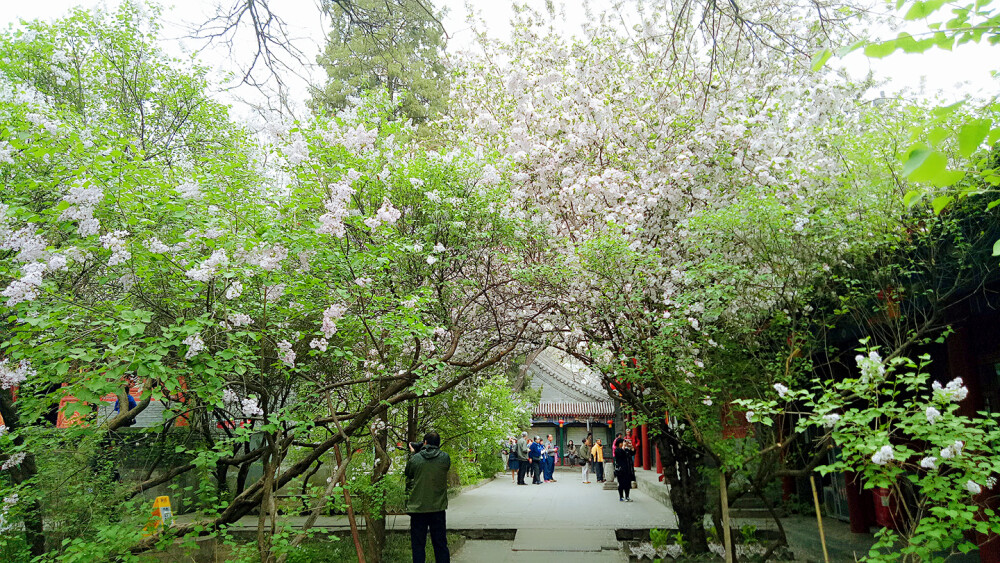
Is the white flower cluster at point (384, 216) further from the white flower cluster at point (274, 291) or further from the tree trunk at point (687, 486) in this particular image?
the tree trunk at point (687, 486)

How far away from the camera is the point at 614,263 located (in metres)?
6.84

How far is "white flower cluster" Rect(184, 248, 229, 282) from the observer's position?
4746 mm

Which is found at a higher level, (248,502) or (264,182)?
(264,182)

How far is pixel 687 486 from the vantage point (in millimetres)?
9102

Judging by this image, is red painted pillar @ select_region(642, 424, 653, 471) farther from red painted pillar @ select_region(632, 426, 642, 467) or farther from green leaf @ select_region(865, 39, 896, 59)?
green leaf @ select_region(865, 39, 896, 59)

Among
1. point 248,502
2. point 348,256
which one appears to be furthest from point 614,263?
point 248,502

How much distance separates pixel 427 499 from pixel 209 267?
156 inches

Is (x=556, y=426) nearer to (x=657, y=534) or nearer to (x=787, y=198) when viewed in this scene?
(x=657, y=534)

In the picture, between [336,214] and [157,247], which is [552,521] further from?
[157,247]

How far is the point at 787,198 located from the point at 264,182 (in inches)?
259

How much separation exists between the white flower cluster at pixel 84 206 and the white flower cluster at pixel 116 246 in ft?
0.43

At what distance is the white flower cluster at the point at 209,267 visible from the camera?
475cm

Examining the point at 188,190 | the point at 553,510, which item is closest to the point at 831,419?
the point at 188,190

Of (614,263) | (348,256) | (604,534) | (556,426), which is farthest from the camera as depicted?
(556,426)
